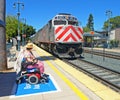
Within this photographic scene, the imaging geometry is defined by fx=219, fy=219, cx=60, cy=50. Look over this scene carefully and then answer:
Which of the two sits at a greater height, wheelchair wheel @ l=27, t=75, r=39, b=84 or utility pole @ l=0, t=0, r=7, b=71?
utility pole @ l=0, t=0, r=7, b=71

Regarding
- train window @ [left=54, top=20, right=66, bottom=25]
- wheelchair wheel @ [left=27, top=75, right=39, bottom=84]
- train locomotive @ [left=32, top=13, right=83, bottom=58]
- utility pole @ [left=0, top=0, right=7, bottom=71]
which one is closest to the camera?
wheelchair wheel @ [left=27, top=75, right=39, bottom=84]

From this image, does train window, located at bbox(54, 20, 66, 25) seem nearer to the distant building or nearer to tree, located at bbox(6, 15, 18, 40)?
the distant building

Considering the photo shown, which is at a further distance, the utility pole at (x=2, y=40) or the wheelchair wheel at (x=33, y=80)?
the utility pole at (x=2, y=40)

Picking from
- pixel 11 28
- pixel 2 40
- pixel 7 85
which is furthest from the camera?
pixel 11 28

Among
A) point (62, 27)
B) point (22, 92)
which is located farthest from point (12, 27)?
point (22, 92)

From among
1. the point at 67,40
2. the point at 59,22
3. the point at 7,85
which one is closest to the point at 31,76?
the point at 7,85

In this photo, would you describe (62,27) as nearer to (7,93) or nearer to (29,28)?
(7,93)

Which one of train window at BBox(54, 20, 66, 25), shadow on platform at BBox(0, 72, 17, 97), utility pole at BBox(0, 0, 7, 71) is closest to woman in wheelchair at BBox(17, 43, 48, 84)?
shadow on platform at BBox(0, 72, 17, 97)

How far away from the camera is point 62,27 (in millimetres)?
17000

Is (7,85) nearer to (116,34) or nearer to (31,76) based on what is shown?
(31,76)

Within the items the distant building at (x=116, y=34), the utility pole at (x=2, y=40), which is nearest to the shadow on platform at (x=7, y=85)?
the utility pole at (x=2, y=40)

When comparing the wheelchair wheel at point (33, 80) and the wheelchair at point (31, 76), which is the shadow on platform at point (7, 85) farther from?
the wheelchair wheel at point (33, 80)

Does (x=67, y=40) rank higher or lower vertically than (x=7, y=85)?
higher

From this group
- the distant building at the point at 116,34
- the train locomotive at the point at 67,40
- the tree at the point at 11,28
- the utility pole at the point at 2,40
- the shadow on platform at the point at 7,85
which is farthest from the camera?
the tree at the point at 11,28
